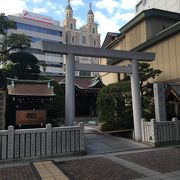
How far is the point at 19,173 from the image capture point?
8.86 m

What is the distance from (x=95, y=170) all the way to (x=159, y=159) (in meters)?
3.39

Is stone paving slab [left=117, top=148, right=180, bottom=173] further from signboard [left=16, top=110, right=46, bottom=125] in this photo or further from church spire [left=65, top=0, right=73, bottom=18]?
church spire [left=65, top=0, right=73, bottom=18]

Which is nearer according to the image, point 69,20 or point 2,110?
point 2,110

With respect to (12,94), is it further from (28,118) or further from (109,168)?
(109,168)

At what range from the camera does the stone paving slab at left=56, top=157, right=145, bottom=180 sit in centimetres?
832

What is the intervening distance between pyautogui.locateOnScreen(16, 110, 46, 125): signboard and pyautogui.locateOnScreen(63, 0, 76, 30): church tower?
10219cm

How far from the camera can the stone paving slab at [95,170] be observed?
328 inches

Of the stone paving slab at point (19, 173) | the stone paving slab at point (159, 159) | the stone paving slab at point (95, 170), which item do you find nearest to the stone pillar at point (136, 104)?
the stone paving slab at point (159, 159)

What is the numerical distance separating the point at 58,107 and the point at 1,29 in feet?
27.0

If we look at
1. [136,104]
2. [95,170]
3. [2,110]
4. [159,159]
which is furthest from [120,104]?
[95,170]

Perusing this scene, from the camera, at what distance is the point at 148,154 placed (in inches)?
473

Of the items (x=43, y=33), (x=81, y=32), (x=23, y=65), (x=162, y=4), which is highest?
(x=81, y=32)

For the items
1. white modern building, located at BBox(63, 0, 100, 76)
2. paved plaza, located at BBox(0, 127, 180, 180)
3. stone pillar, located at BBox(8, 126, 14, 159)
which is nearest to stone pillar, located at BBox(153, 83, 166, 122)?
paved plaza, located at BBox(0, 127, 180, 180)

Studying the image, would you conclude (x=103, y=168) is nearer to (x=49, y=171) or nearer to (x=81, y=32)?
(x=49, y=171)
